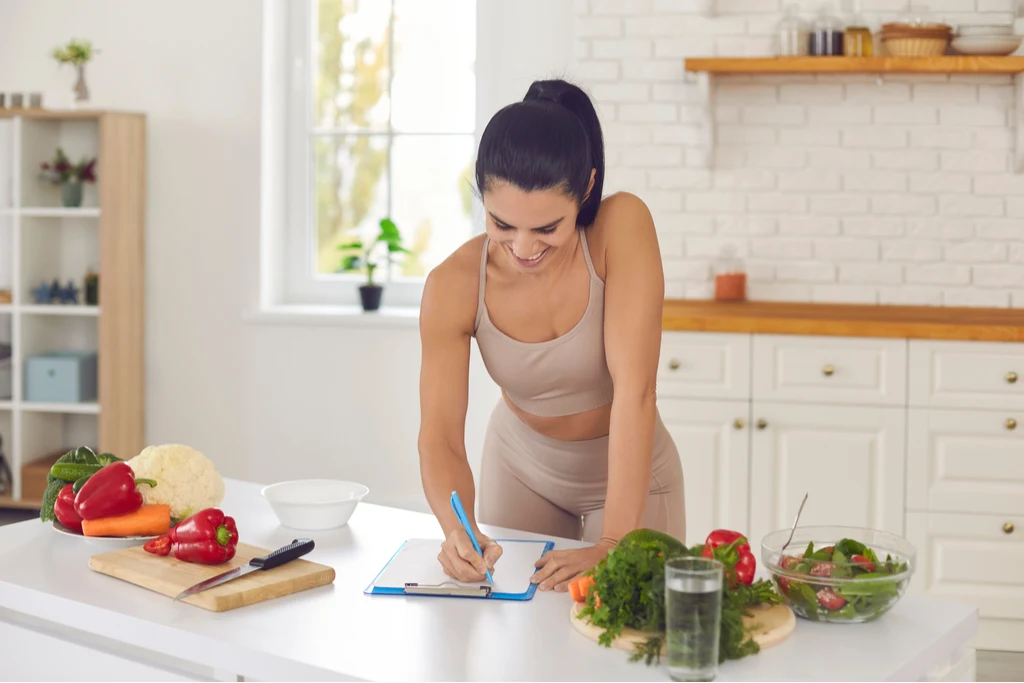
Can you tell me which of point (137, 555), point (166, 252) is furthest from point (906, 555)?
point (166, 252)

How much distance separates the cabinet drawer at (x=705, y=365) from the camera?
3.47m

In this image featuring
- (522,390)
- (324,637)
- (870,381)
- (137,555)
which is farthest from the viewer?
(870,381)

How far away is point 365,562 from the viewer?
1769 millimetres

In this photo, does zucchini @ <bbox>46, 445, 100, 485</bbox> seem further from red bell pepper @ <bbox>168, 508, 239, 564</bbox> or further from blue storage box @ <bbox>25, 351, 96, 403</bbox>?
blue storage box @ <bbox>25, 351, 96, 403</bbox>

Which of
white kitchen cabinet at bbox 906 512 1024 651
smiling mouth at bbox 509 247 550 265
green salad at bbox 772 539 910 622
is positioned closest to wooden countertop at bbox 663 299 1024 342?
white kitchen cabinet at bbox 906 512 1024 651

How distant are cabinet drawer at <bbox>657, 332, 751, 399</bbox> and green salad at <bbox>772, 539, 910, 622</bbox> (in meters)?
2.01

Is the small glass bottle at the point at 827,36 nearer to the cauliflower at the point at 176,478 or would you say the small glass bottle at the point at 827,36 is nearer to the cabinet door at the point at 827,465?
the cabinet door at the point at 827,465

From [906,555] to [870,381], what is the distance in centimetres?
197

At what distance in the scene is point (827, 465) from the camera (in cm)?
344

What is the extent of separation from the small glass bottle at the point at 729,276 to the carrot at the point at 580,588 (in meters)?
2.81

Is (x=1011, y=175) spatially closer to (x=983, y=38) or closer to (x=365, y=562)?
(x=983, y=38)

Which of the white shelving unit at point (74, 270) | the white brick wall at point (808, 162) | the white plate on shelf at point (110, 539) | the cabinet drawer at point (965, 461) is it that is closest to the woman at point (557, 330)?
the white plate on shelf at point (110, 539)

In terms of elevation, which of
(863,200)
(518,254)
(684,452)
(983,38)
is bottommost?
(684,452)

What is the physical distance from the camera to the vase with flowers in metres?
4.62
